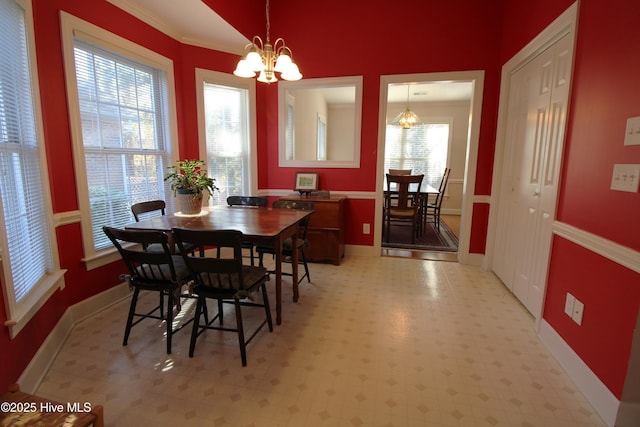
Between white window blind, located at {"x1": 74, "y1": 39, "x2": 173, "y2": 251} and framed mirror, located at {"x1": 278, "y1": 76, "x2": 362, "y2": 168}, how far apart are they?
1.47 metres

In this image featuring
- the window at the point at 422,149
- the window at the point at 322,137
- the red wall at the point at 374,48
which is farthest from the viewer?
the window at the point at 422,149

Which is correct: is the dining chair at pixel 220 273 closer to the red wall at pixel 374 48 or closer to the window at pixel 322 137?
the red wall at pixel 374 48

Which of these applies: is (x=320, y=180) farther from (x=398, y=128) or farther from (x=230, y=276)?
(x=398, y=128)

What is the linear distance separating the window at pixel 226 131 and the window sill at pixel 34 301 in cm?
189

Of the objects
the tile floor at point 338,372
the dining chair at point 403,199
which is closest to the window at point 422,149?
the dining chair at point 403,199

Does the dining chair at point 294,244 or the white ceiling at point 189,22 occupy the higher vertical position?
the white ceiling at point 189,22

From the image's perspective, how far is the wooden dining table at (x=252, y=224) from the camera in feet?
6.75

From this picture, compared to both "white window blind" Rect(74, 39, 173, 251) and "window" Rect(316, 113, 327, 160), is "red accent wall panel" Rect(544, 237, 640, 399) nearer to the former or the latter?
"white window blind" Rect(74, 39, 173, 251)

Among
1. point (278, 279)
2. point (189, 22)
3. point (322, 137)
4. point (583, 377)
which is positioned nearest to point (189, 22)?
point (189, 22)

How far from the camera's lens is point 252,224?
227 centimetres

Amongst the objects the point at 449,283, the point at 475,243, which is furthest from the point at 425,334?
the point at 475,243

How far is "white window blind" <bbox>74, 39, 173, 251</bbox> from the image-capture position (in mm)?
2398

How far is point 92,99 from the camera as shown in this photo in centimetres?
241

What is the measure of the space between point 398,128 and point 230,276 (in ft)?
20.6
